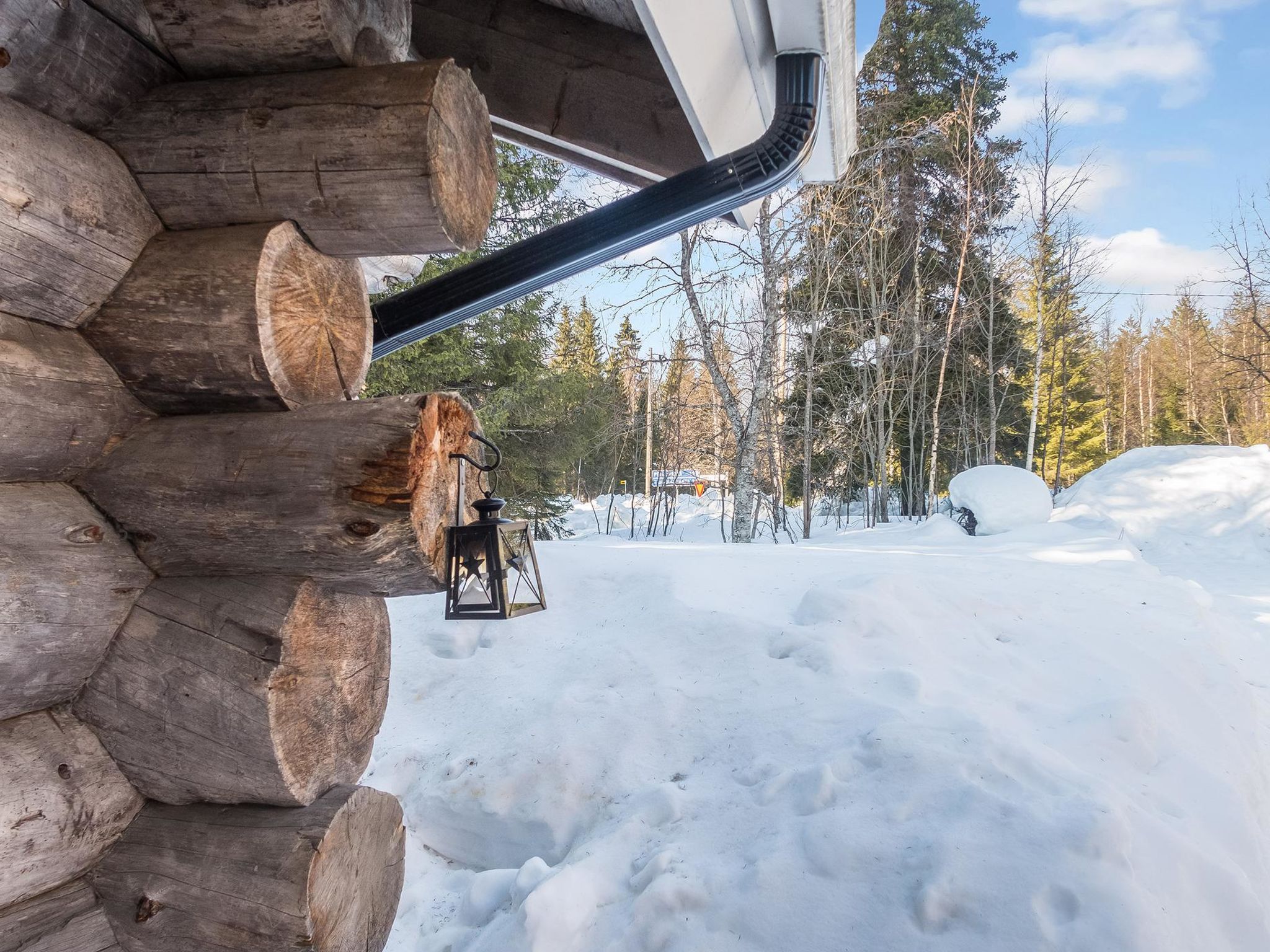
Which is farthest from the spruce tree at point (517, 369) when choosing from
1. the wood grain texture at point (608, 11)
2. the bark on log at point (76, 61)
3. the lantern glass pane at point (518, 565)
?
the bark on log at point (76, 61)

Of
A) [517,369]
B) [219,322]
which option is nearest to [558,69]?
[219,322]

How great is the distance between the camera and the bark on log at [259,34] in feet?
4.09

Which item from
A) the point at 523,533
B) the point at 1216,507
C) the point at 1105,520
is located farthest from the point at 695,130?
the point at 1216,507

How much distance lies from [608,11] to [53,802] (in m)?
2.32

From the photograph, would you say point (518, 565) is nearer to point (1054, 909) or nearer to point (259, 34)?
point (259, 34)

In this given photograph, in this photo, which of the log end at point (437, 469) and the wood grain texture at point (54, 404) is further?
the log end at point (437, 469)

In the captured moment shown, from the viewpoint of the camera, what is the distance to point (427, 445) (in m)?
1.21

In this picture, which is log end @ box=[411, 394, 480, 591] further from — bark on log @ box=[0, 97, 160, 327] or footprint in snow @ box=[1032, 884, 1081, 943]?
footprint in snow @ box=[1032, 884, 1081, 943]

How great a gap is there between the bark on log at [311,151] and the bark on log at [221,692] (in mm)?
678

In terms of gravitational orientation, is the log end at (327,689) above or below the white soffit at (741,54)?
below

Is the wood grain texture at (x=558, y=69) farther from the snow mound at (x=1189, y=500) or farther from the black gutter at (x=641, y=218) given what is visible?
the snow mound at (x=1189, y=500)

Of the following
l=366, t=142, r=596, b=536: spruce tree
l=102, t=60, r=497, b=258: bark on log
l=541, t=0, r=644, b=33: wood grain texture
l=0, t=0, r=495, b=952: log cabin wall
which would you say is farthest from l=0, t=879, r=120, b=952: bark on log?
l=366, t=142, r=596, b=536: spruce tree

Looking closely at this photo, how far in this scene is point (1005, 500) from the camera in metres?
9.36

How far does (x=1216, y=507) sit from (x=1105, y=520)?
2.81 metres
